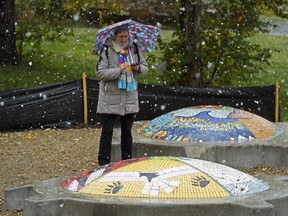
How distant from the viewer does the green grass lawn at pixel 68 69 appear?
21.6m

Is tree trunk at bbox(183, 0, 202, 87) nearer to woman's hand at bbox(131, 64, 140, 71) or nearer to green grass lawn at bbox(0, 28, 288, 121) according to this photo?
green grass lawn at bbox(0, 28, 288, 121)

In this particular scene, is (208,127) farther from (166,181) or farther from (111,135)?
(166,181)

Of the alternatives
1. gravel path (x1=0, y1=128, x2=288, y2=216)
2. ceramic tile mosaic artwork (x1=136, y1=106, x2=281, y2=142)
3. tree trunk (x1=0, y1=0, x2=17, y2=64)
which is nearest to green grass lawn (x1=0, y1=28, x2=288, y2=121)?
tree trunk (x1=0, y1=0, x2=17, y2=64)

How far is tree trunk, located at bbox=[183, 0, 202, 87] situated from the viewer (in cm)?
1920

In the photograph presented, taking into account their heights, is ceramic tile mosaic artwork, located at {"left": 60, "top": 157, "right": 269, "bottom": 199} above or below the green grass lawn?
above

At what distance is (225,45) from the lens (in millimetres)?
19344

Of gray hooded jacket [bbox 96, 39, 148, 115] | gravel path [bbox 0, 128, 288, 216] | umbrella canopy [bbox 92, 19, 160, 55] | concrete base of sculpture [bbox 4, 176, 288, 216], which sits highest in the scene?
umbrella canopy [bbox 92, 19, 160, 55]

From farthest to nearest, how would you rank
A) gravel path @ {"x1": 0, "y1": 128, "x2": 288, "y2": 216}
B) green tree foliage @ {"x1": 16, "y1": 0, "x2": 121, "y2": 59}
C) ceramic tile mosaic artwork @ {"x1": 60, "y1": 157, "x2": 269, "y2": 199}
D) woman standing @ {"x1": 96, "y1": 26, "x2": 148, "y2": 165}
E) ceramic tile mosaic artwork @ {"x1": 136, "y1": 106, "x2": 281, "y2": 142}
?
green tree foliage @ {"x1": 16, "y1": 0, "x2": 121, "y2": 59} → ceramic tile mosaic artwork @ {"x1": 136, "y1": 106, "x2": 281, "y2": 142} → gravel path @ {"x1": 0, "y1": 128, "x2": 288, "y2": 216} → woman standing @ {"x1": 96, "y1": 26, "x2": 148, "y2": 165} → ceramic tile mosaic artwork @ {"x1": 60, "y1": 157, "x2": 269, "y2": 199}

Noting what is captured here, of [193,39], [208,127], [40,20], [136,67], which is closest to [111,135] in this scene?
[136,67]

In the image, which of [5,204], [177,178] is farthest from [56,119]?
[177,178]

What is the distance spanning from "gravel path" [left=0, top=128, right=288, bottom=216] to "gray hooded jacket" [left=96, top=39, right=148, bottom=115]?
2.90 feet

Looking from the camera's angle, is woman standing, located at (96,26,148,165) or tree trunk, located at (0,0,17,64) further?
tree trunk, located at (0,0,17,64)

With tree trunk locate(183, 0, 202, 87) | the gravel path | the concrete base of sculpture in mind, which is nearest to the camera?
the concrete base of sculpture

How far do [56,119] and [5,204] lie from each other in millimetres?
7422
